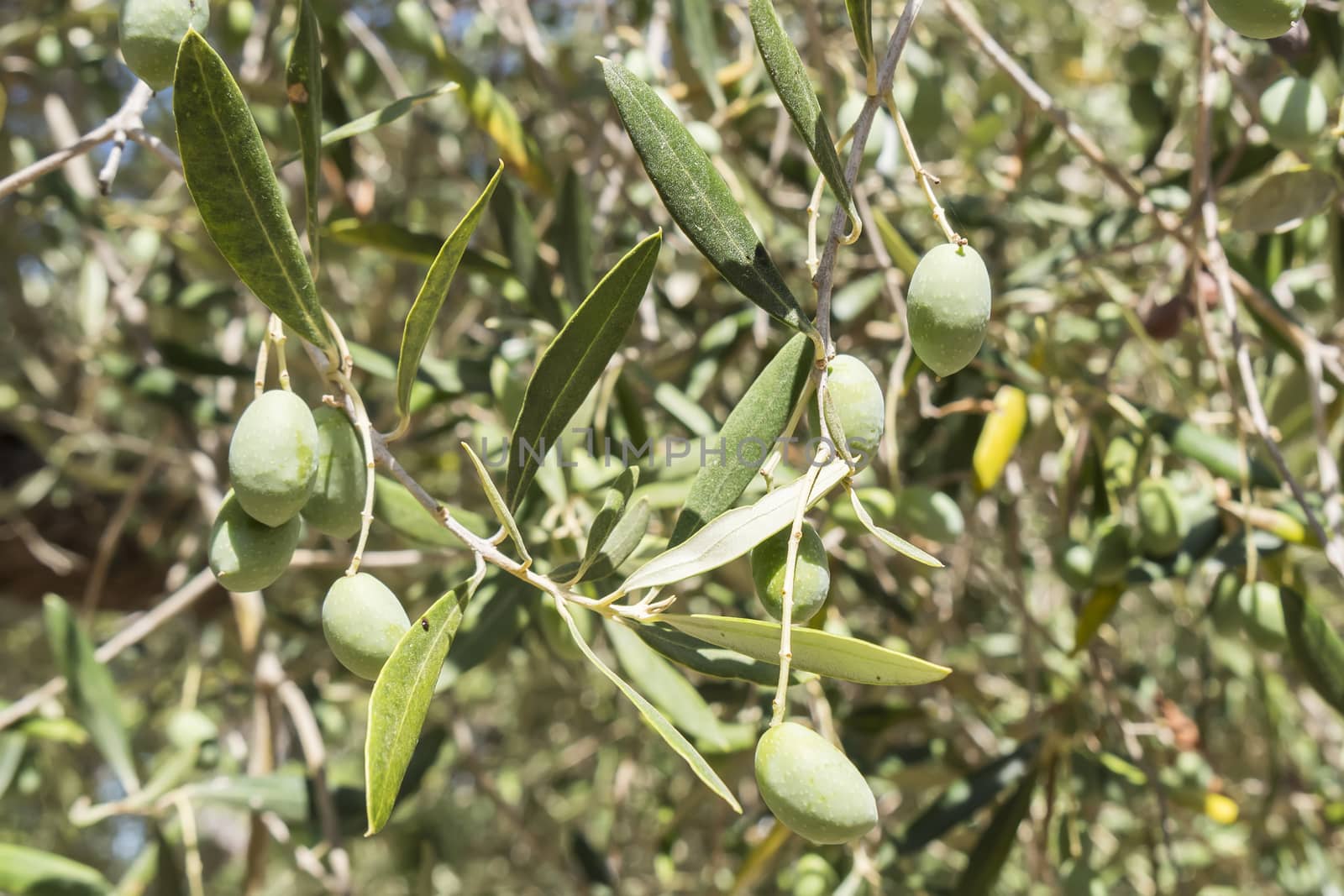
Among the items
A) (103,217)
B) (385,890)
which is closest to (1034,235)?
(103,217)

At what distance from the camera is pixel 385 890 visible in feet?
13.0

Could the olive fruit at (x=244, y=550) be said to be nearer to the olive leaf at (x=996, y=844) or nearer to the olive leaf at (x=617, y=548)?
the olive leaf at (x=617, y=548)

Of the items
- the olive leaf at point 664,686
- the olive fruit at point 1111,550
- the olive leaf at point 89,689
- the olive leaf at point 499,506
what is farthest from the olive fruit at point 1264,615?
the olive leaf at point 89,689

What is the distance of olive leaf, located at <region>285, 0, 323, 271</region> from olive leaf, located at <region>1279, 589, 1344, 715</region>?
2.95 feet

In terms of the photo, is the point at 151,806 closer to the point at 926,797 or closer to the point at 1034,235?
the point at 1034,235

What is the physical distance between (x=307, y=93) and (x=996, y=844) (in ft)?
3.61

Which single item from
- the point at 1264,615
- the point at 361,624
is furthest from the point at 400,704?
the point at 1264,615

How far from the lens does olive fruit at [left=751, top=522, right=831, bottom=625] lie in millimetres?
642

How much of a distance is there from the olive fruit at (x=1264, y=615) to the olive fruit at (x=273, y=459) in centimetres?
86

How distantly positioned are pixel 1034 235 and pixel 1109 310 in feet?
1.35

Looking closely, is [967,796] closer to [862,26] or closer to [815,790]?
[815,790]

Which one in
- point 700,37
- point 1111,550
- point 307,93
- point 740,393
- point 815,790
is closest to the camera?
point 815,790

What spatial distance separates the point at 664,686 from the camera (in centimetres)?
100

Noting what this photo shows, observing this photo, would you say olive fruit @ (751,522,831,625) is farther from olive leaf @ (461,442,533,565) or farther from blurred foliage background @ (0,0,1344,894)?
blurred foliage background @ (0,0,1344,894)
